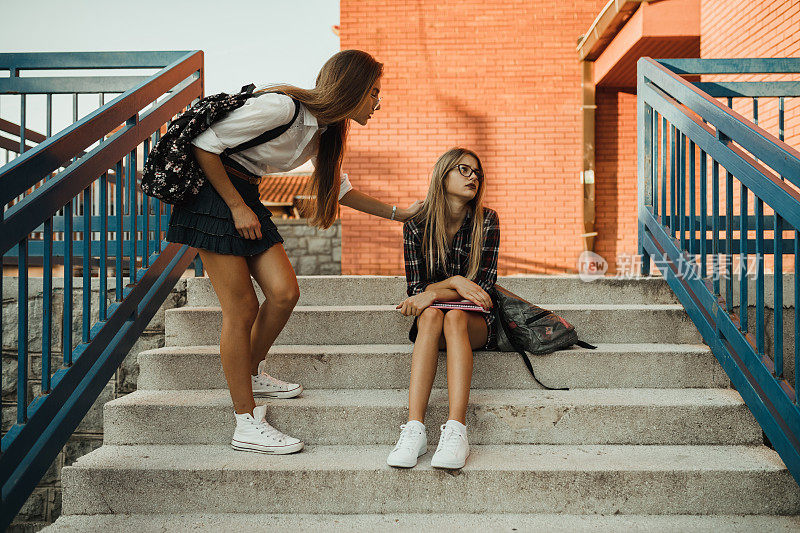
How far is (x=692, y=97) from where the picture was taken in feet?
8.16

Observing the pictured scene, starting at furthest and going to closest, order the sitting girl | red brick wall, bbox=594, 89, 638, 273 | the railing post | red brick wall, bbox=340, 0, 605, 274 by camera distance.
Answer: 1. red brick wall, bbox=594, 89, 638, 273
2. red brick wall, bbox=340, 0, 605, 274
3. the railing post
4. the sitting girl

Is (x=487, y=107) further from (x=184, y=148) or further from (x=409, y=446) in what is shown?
(x=409, y=446)

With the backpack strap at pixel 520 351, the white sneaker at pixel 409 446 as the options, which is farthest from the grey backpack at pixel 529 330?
the white sneaker at pixel 409 446

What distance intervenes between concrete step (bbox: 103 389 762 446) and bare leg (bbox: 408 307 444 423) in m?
0.14

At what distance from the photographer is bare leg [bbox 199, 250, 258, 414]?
207cm

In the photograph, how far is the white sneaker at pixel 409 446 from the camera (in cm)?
196

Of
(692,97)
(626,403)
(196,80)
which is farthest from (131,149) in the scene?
(692,97)

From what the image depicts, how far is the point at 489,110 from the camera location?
6590 millimetres

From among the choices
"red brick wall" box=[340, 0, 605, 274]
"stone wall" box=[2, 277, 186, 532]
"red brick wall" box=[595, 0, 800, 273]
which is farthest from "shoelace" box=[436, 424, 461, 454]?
"red brick wall" box=[340, 0, 605, 274]

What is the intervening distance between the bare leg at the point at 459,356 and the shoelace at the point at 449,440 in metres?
0.06

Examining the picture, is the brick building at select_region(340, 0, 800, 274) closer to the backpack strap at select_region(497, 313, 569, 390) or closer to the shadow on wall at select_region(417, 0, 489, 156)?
the shadow on wall at select_region(417, 0, 489, 156)

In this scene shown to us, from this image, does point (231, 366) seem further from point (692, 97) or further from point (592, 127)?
point (592, 127)

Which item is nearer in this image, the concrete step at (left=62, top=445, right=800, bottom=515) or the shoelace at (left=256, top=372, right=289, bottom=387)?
the concrete step at (left=62, top=445, right=800, bottom=515)

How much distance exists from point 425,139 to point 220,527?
5.37 meters
